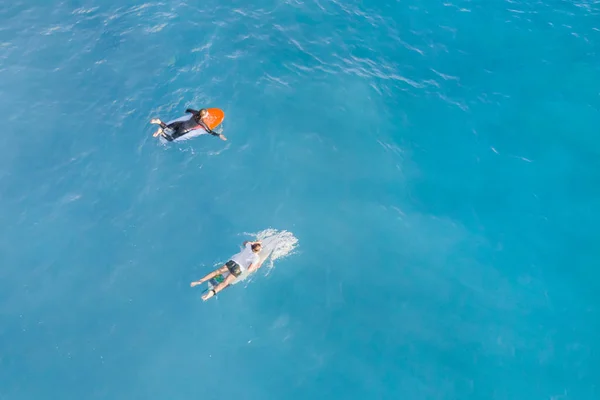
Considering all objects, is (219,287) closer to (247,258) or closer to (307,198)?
(247,258)

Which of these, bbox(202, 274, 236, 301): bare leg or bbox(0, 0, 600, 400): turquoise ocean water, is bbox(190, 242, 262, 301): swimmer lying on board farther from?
bbox(0, 0, 600, 400): turquoise ocean water

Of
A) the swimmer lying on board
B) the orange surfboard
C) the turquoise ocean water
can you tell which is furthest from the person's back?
the orange surfboard

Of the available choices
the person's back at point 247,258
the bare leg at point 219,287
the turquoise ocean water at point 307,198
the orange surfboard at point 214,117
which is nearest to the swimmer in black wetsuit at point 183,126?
the orange surfboard at point 214,117

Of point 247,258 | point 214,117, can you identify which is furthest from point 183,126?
point 247,258

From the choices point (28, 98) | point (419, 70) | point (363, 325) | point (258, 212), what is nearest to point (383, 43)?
point (419, 70)

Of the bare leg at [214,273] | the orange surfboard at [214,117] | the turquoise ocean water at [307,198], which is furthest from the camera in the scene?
the orange surfboard at [214,117]

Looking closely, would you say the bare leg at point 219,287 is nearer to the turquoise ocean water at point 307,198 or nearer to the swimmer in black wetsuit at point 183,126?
the turquoise ocean water at point 307,198

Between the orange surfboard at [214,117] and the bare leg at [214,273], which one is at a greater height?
the orange surfboard at [214,117]
